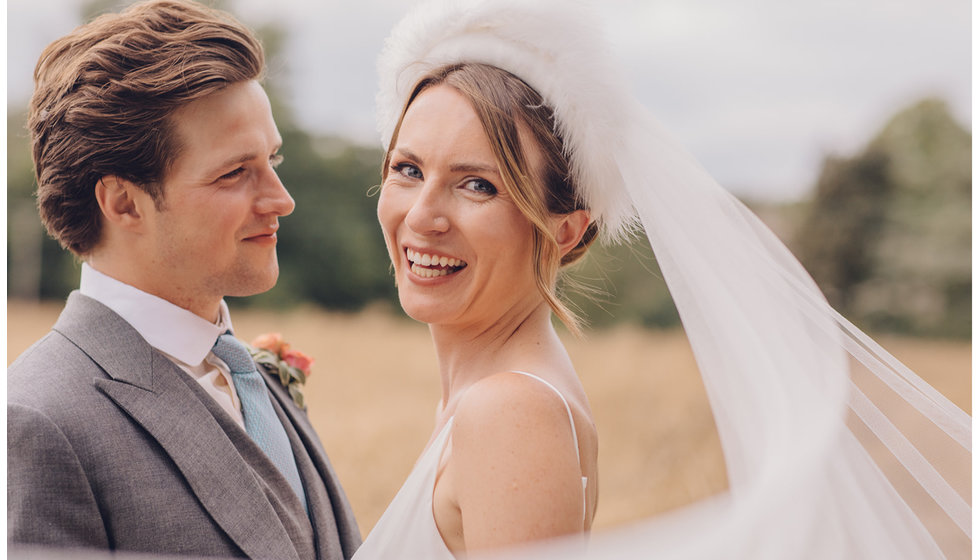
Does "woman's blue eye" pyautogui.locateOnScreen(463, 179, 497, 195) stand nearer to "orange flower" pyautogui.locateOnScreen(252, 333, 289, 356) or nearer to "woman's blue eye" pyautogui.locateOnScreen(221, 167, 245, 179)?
"woman's blue eye" pyautogui.locateOnScreen(221, 167, 245, 179)

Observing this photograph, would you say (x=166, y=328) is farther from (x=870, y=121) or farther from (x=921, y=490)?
(x=870, y=121)

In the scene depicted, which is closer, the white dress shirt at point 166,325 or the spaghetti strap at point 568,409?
the spaghetti strap at point 568,409

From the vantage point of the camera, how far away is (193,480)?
230 centimetres

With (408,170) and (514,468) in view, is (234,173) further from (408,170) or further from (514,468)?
(514,468)

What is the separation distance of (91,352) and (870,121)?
2079 centimetres

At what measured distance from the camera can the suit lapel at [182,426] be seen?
2311mm

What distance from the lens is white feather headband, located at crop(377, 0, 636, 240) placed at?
233 centimetres

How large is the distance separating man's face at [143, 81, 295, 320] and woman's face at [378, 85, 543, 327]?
59 centimetres

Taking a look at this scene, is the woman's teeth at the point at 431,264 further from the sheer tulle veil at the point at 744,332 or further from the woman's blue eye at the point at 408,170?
the sheer tulle veil at the point at 744,332

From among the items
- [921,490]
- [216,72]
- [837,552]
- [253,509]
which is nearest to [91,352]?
[253,509]

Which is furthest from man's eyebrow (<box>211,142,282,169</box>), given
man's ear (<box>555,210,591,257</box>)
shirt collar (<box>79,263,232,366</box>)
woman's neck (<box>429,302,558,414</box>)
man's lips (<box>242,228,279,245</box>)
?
man's ear (<box>555,210,591,257</box>)

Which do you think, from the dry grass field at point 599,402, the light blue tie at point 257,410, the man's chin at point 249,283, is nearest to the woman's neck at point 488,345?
the light blue tie at point 257,410

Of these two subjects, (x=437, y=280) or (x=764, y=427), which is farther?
(x=437, y=280)

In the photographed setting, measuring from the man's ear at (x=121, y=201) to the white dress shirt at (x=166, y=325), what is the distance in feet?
0.62
